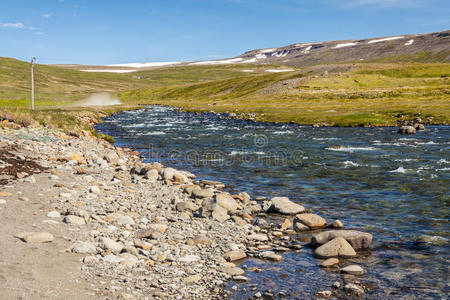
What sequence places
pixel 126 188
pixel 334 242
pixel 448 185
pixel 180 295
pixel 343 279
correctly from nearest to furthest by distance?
pixel 180 295, pixel 343 279, pixel 334 242, pixel 126 188, pixel 448 185

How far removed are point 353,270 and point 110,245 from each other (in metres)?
6.85

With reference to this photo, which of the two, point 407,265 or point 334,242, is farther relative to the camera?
point 334,242

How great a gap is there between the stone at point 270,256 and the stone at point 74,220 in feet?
19.2

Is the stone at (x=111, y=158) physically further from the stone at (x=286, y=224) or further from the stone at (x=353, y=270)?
the stone at (x=353, y=270)

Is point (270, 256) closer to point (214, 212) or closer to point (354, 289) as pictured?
point (354, 289)

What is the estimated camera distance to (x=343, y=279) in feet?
33.4

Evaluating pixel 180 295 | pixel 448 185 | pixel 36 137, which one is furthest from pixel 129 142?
pixel 180 295

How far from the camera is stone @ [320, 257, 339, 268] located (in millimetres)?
11047

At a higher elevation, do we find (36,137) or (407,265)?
(36,137)

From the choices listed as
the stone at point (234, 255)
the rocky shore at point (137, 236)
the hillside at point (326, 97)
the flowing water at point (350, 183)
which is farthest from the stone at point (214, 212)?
the hillside at point (326, 97)

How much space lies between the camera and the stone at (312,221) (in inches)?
566

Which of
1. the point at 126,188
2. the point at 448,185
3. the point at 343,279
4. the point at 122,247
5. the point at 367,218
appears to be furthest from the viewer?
the point at 448,185

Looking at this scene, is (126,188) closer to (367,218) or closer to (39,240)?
(39,240)

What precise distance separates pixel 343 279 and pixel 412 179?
1387 centimetres
